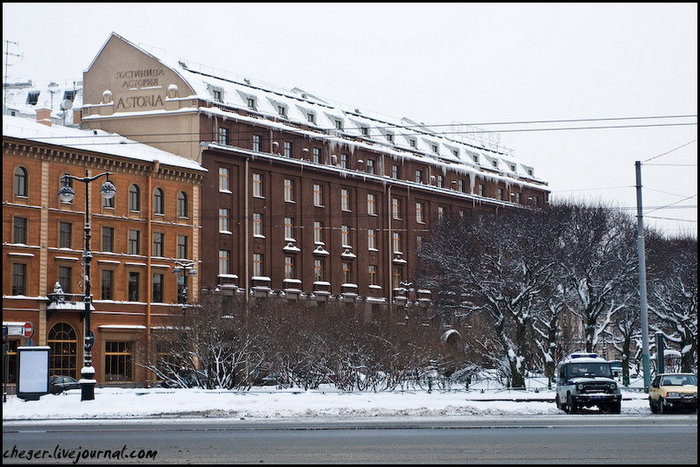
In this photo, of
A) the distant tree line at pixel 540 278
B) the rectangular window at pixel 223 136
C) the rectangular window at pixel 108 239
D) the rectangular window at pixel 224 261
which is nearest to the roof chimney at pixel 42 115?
the rectangular window at pixel 108 239

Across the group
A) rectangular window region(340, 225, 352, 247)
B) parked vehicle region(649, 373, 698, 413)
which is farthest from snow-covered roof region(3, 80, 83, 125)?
parked vehicle region(649, 373, 698, 413)

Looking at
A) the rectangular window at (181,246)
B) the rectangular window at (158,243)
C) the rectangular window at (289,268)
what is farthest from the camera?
the rectangular window at (289,268)

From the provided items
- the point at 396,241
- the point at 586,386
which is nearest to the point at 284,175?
the point at 396,241

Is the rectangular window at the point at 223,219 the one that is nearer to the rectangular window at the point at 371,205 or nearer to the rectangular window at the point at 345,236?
the rectangular window at the point at 345,236

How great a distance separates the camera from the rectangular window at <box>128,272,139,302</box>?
6703cm

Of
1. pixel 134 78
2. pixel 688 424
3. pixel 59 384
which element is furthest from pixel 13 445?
pixel 134 78

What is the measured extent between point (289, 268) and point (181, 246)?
36.2ft

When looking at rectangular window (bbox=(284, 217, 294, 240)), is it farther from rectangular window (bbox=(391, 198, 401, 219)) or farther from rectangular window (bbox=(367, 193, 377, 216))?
rectangular window (bbox=(391, 198, 401, 219))

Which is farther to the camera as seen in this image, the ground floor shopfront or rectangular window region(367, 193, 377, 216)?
rectangular window region(367, 193, 377, 216)

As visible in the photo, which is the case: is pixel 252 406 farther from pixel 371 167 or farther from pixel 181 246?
pixel 371 167

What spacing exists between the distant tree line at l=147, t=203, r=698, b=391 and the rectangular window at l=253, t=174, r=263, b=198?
41.8 ft

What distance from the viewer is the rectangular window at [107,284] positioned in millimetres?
65375

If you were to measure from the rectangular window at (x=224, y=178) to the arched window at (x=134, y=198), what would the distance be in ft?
24.8

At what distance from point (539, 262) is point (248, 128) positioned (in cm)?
2619
